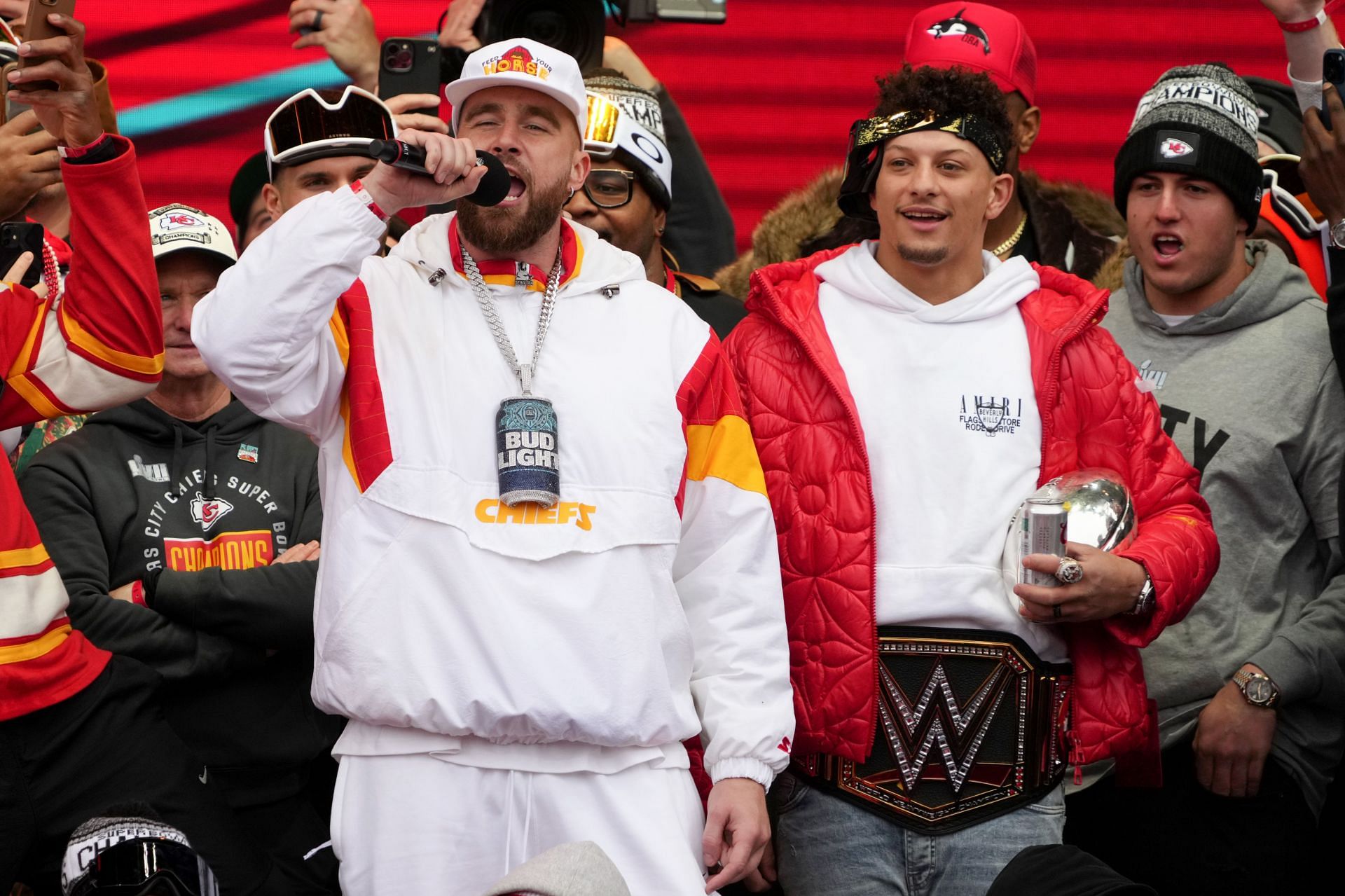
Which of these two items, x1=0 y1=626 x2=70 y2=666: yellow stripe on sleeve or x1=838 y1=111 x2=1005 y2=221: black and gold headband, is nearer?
x1=0 y1=626 x2=70 y2=666: yellow stripe on sleeve

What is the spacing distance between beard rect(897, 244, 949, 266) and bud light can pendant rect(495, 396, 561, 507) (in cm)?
95

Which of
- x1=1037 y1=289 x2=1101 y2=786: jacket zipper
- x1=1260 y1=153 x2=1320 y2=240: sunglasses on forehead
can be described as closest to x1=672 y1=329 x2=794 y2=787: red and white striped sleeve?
x1=1037 y1=289 x2=1101 y2=786: jacket zipper

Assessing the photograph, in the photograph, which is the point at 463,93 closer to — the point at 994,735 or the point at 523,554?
the point at 523,554

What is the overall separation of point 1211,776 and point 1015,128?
183 centimetres

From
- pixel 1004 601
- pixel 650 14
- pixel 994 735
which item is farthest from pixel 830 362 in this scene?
pixel 650 14

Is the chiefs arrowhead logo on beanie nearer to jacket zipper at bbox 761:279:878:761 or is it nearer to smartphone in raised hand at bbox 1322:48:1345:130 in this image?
smartphone in raised hand at bbox 1322:48:1345:130

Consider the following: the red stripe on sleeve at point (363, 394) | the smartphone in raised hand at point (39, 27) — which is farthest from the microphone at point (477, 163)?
the smartphone in raised hand at point (39, 27)

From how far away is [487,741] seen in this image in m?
2.86

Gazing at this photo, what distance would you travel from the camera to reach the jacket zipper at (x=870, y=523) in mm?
3221

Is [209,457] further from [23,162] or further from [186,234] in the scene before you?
[23,162]

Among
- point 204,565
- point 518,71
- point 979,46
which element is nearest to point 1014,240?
point 979,46

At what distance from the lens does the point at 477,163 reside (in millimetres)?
2926

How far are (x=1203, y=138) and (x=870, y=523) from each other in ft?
4.59

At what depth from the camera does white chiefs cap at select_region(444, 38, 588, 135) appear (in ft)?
10.5
